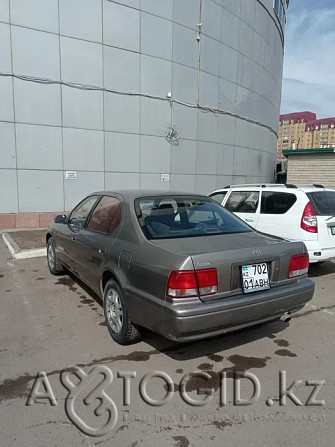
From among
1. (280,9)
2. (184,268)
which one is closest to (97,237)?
(184,268)

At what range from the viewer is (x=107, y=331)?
387 cm

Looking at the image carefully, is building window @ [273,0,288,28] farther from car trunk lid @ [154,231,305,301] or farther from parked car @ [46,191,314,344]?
car trunk lid @ [154,231,305,301]

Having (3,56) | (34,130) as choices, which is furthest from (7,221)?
→ (3,56)

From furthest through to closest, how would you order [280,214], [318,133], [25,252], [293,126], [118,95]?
1. [293,126]
2. [318,133]
3. [118,95]
4. [25,252]
5. [280,214]

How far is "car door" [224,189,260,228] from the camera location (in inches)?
257

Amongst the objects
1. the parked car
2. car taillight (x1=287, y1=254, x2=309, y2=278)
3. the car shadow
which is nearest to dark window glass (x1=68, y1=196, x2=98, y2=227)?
the parked car

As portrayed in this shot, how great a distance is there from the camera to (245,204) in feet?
22.3

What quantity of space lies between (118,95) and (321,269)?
884 centimetres

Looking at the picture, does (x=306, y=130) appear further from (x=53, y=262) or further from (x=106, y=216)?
(x=106, y=216)

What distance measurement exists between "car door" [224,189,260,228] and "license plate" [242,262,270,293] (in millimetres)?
3397

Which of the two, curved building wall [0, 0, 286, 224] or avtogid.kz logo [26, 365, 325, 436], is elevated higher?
curved building wall [0, 0, 286, 224]

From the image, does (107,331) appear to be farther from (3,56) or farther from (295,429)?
(3,56)

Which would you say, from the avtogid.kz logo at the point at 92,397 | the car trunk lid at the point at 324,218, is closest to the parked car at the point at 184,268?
the avtogid.kz logo at the point at 92,397

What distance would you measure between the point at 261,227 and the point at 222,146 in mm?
9640
